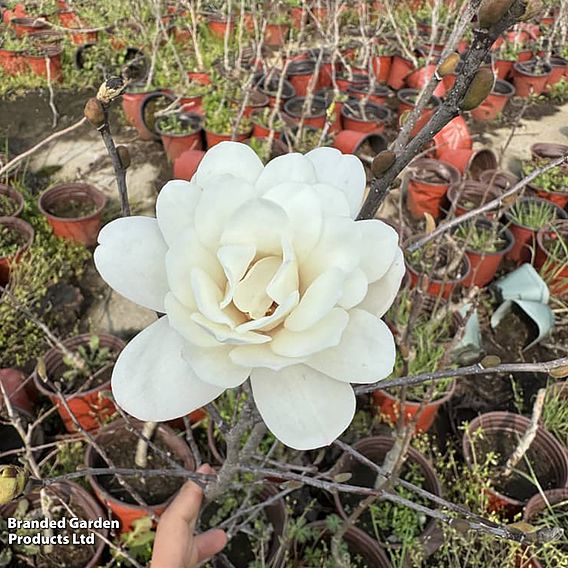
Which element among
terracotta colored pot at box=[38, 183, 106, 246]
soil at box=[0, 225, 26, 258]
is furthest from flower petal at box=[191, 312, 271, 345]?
terracotta colored pot at box=[38, 183, 106, 246]

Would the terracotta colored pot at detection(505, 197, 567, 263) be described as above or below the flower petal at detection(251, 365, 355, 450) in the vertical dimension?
below

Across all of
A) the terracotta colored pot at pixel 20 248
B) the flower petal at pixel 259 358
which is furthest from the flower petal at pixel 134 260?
the terracotta colored pot at pixel 20 248

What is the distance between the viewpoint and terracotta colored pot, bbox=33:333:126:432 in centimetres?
205

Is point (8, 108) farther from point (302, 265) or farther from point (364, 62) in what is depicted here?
point (302, 265)

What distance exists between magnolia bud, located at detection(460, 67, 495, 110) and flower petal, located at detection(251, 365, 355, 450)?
0.34 metres

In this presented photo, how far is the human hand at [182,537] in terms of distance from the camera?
105cm

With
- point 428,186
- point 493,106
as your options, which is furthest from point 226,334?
point 493,106

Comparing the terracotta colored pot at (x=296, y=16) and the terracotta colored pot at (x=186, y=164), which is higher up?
the terracotta colored pot at (x=296, y=16)

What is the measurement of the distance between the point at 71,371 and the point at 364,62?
4.36m

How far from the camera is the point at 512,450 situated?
2.14 m

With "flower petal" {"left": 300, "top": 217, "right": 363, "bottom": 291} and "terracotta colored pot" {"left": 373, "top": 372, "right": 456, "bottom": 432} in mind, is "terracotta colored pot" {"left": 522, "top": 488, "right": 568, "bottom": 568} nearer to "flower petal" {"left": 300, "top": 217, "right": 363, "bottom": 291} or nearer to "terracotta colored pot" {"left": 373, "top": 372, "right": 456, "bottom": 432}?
"terracotta colored pot" {"left": 373, "top": 372, "right": 456, "bottom": 432}

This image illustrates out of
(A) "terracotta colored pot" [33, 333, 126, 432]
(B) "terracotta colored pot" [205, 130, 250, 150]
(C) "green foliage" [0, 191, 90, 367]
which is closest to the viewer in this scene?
(A) "terracotta colored pot" [33, 333, 126, 432]

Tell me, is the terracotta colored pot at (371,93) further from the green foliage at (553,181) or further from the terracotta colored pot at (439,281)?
the terracotta colored pot at (439,281)

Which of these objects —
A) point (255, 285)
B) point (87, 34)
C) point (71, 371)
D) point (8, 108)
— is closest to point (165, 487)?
point (71, 371)
